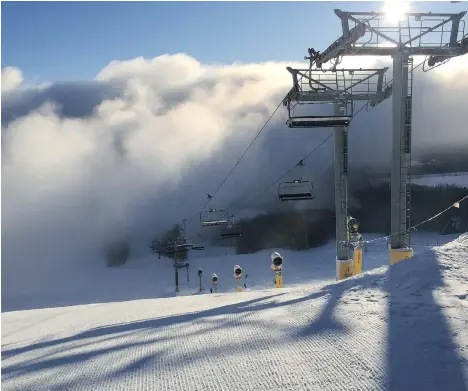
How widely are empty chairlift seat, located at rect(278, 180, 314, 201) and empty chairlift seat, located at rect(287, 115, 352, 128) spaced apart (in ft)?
10.8

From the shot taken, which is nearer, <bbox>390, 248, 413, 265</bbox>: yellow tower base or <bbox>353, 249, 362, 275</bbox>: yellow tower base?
<bbox>390, 248, 413, 265</bbox>: yellow tower base

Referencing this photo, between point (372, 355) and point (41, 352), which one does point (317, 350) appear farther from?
point (41, 352)

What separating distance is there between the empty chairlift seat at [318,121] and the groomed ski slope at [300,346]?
450 cm

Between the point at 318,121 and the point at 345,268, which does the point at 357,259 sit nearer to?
the point at 345,268

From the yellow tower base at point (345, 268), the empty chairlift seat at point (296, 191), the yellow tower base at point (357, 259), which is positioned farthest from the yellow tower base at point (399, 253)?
the yellow tower base at point (357, 259)

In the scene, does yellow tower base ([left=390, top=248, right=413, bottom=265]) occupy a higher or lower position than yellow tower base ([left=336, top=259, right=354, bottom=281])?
higher

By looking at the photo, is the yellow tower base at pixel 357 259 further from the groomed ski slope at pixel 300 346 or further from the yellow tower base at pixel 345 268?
the groomed ski slope at pixel 300 346

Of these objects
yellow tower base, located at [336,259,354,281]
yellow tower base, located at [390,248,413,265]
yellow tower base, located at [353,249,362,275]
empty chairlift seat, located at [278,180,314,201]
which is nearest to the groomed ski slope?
yellow tower base, located at [390,248,413,265]

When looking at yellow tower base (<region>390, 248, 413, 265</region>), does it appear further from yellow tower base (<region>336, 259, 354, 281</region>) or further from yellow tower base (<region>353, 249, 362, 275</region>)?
yellow tower base (<region>353, 249, 362, 275</region>)

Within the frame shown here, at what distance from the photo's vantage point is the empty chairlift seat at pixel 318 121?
34.9 feet

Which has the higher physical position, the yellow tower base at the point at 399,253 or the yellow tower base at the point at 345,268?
the yellow tower base at the point at 399,253

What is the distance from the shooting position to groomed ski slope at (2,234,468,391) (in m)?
4.06

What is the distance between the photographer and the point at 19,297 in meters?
36.0

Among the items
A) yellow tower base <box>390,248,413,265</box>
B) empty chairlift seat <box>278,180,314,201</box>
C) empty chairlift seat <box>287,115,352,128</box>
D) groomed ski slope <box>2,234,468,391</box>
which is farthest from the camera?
empty chairlift seat <box>278,180,314,201</box>
